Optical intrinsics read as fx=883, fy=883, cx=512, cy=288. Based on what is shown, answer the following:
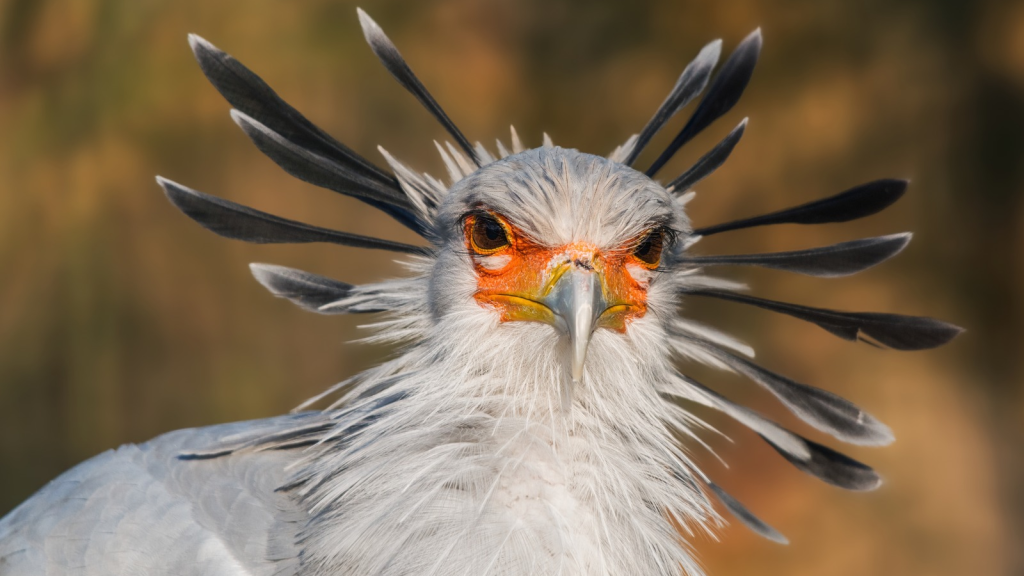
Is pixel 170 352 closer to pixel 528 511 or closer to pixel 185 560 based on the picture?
pixel 185 560

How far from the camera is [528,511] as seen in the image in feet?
4.14

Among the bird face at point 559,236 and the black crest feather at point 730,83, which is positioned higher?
the black crest feather at point 730,83

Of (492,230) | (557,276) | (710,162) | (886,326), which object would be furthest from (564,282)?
(886,326)

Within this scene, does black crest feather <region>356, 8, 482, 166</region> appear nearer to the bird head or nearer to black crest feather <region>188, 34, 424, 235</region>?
the bird head

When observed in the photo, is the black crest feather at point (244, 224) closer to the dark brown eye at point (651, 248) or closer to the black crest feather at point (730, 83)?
the dark brown eye at point (651, 248)

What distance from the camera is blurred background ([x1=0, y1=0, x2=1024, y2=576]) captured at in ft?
11.5

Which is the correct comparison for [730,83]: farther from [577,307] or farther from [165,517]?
[165,517]

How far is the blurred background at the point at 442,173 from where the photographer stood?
3492 millimetres

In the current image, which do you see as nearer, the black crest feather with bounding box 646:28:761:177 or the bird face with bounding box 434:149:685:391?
the bird face with bounding box 434:149:685:391

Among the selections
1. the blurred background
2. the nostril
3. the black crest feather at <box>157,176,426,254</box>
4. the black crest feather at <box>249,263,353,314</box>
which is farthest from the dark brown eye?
the blurred background

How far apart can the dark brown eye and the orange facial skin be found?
0.02m

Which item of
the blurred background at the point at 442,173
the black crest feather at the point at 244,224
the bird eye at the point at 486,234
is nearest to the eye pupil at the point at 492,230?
the bird eye at the point at 486,234

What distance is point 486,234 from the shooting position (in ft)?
4.68

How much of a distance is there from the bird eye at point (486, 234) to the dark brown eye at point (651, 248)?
0.72ft
